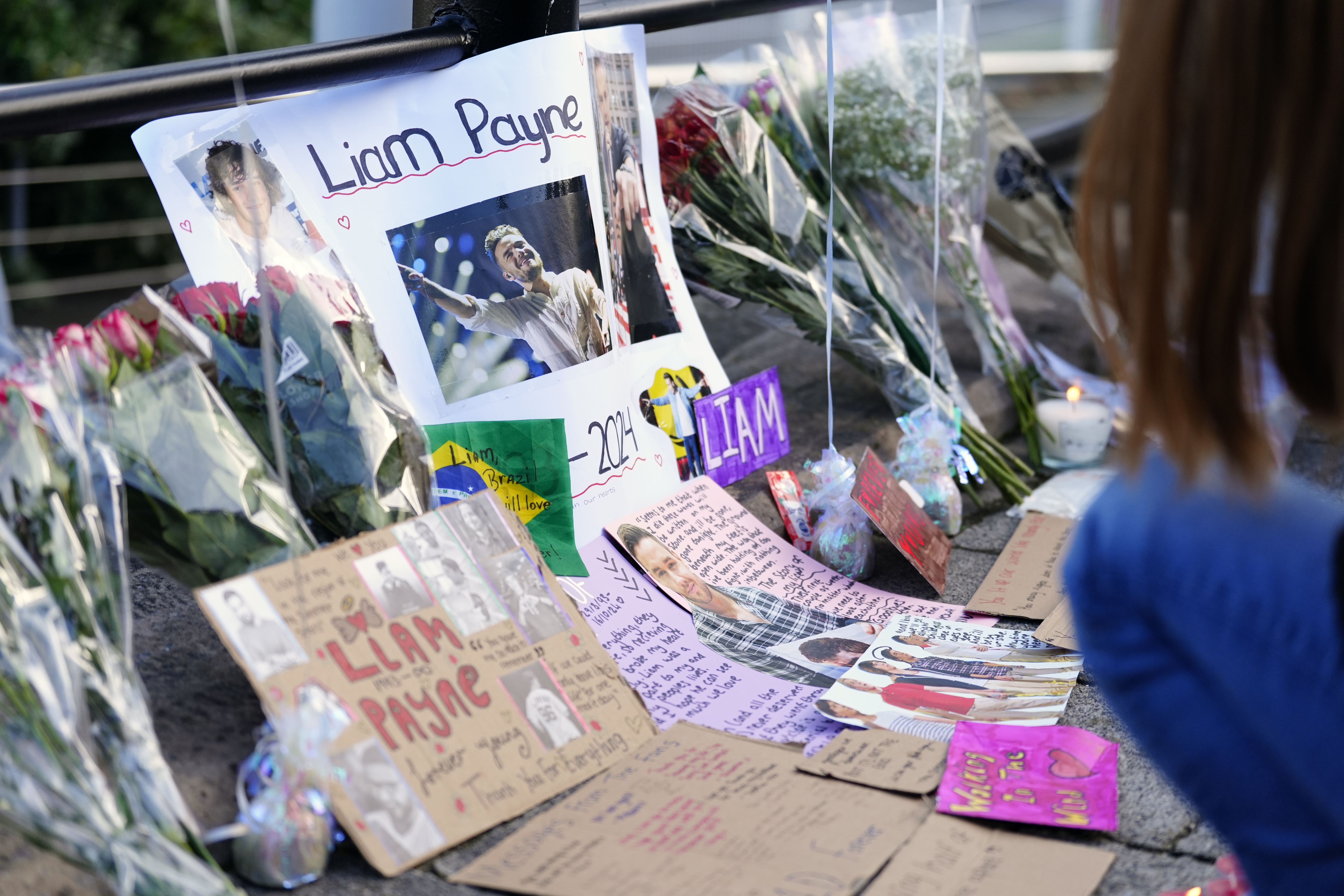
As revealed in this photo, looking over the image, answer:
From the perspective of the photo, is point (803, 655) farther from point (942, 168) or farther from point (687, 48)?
point (687, 48)

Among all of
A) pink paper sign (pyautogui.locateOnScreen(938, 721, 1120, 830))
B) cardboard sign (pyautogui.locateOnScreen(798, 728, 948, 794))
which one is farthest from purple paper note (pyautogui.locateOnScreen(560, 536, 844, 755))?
pink paper sign (pyautogui.locateOnScreen(938, 721, 1120, 830))

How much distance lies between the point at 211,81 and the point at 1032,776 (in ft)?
4.17

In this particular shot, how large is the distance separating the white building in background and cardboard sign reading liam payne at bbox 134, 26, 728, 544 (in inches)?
22.8

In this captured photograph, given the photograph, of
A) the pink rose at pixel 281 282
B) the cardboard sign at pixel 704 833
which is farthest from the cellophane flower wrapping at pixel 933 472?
the pink rose at pixel 281 282

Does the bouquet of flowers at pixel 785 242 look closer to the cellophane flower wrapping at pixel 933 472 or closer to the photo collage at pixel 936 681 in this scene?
the cellophane flower wrapping at pixel 933 472

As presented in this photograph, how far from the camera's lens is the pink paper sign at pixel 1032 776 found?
4.17ft

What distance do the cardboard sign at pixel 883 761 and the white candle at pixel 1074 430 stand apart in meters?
1.18

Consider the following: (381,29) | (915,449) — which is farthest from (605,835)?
(381,29)

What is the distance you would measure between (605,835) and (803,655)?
1.69 feet

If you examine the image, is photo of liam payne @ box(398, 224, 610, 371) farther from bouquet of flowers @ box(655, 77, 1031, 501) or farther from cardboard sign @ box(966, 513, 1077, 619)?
cardboard sign @ box(966, 513, 1077, 619)

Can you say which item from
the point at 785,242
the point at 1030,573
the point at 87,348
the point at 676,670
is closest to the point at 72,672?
the point at 87,348

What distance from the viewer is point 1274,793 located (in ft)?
2.74

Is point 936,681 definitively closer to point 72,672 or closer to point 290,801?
point 290,801

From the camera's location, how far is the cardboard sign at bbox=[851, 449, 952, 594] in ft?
6.12
